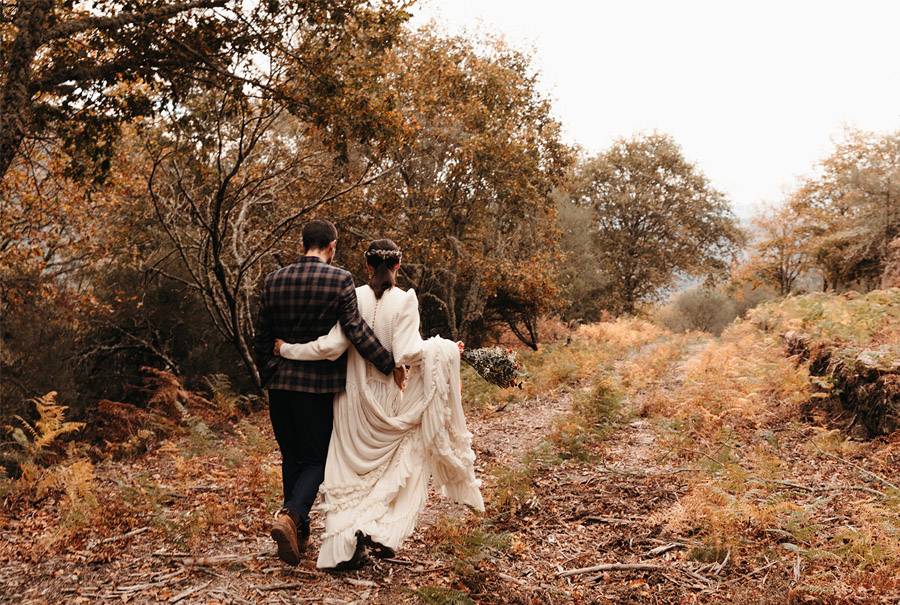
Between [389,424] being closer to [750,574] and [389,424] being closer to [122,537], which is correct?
[122,537]

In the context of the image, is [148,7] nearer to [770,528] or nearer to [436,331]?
[770,528]

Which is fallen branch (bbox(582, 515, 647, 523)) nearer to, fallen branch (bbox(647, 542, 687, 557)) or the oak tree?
fallen branch (bbox(647, 542, 687, 557))

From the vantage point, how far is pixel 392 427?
14.4ft

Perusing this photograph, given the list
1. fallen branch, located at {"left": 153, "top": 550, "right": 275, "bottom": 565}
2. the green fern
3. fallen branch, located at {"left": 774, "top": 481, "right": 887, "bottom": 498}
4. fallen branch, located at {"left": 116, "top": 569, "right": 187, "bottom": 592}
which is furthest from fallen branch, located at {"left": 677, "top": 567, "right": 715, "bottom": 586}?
fallen branch, located at {"left": 116, "top": 569, "right": 187, "bottom": 592}

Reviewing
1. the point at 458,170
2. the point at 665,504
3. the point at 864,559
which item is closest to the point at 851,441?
the point at 665,504

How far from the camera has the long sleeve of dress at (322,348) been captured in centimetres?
423

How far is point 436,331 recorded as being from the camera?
19.9 meters

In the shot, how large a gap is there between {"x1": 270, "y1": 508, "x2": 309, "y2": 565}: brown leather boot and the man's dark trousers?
140 millimetres

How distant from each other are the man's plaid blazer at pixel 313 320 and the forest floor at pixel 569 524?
51.0 inches

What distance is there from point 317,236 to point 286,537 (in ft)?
6.79

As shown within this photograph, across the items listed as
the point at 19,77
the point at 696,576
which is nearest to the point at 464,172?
the point at 19,77

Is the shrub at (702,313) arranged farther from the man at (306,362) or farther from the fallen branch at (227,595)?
the fallen branch at (227,595)

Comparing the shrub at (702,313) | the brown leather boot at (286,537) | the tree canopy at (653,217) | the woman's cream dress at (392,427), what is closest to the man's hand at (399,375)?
the woman's cream dress at (392,427)

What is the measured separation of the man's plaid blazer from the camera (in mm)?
4285
